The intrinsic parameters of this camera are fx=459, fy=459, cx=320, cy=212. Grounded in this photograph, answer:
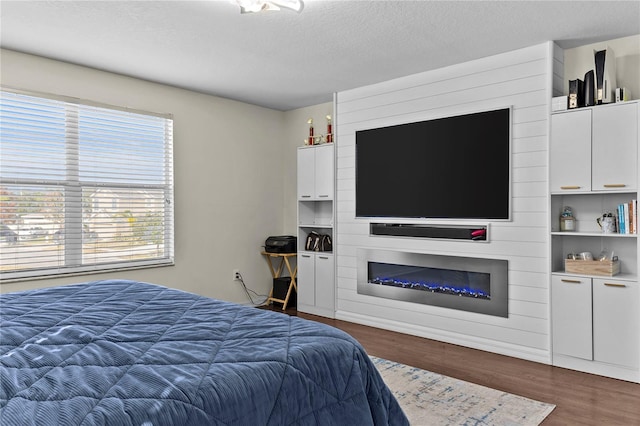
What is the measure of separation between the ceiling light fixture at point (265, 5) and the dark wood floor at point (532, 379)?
278 cm

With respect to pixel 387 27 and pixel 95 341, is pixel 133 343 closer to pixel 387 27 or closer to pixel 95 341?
pixel 95 341

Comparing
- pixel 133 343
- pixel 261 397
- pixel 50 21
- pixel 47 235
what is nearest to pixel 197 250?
pixel 47 235

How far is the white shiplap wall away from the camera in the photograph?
3.74 meters

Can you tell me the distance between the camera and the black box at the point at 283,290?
18.9 ft

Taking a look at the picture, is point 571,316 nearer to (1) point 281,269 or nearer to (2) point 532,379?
(2) point 532,379

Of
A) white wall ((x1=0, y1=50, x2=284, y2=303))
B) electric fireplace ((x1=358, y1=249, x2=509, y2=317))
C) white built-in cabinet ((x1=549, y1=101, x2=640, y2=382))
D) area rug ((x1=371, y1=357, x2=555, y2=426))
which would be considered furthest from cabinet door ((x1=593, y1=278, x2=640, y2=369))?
white wall ((x1=0, y1=50, x2=284, y2=303))

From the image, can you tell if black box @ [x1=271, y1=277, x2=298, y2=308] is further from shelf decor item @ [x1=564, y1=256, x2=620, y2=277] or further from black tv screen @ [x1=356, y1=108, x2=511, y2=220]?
shelf decor item @ [x1=564, y1=256, x2=620, y2=277]

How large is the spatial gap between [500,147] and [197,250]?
3375 millimetres

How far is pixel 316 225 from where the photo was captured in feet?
18.0

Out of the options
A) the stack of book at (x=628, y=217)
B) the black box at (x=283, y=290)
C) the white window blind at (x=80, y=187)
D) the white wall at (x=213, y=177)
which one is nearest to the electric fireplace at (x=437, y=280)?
Result: the stack of book at (x=628, y=217)

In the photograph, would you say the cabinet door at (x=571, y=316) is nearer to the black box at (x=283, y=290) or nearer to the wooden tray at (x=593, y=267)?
the wooden tray at (x=593, y=267)

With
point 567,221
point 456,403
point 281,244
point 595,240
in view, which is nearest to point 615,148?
point 567,221

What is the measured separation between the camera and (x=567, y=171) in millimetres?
3576

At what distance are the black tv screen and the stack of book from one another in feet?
2.65
